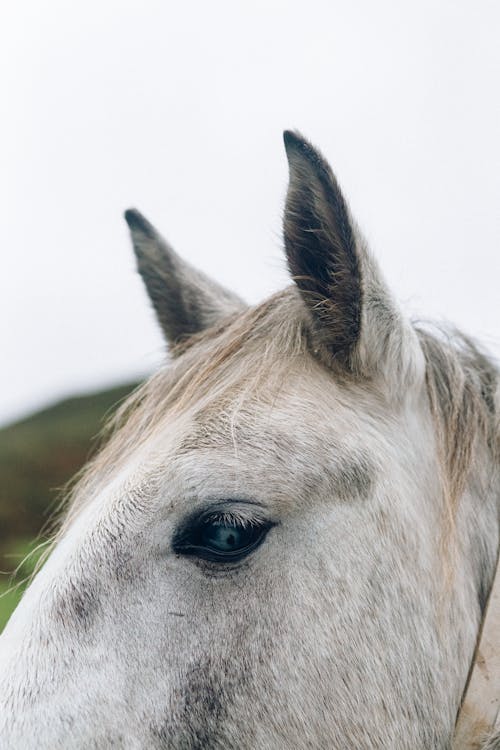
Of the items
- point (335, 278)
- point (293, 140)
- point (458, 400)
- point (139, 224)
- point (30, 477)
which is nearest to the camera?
point (293, 140)

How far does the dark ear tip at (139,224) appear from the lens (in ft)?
9.60

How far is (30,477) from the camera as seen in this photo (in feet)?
33.7

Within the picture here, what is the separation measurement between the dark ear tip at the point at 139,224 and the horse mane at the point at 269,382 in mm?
510

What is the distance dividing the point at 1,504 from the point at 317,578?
7.72 metres

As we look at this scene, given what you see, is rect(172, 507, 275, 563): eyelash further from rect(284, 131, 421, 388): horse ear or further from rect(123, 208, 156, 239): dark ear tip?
rect(123, 208, 156, 239): dark ear tip

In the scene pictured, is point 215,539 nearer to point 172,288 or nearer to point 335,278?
point 335,278

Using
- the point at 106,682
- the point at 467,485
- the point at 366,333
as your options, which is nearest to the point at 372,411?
the point at 366,333

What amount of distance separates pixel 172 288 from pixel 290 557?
1.32 metres

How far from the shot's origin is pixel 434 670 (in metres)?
2.14

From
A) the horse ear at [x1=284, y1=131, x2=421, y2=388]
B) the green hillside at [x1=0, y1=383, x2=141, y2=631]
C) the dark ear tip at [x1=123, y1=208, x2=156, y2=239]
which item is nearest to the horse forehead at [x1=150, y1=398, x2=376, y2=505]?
the horse ear at [x1=284, y1=131, x2=421, y2=388]

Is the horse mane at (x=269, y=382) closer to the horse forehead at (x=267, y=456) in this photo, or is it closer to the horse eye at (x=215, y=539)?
the horse forehead at (x=267, y=456)

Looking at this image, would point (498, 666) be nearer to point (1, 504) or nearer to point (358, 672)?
point (358, 672)

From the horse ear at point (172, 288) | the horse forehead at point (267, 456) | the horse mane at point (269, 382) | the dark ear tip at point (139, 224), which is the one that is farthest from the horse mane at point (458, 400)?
the dark ear tip at point (139, 224)

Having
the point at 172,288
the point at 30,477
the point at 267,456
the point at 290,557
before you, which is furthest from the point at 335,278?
the point at 30,477
